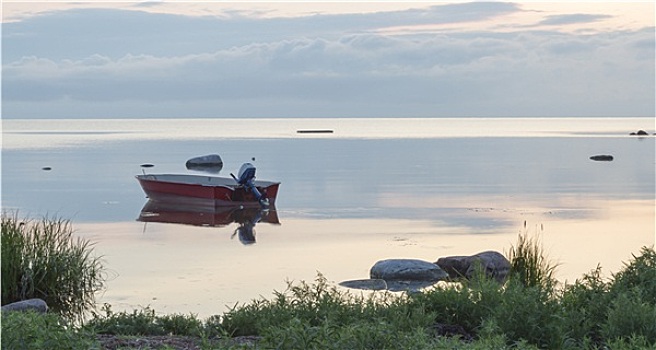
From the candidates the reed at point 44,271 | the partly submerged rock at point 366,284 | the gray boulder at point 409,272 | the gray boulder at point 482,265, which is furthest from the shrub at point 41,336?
the gray boulder at point 409,272

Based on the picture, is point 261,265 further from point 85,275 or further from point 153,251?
point 85,275

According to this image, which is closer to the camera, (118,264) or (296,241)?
(118,264)

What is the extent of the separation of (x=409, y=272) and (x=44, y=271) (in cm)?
625

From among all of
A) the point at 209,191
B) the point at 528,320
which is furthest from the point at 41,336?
the point at 209,191

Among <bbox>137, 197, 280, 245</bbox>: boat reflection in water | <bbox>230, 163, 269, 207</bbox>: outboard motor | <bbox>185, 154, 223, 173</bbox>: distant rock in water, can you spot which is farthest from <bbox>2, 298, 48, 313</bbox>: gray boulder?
<bbox>185, 154, 223, 173</bbox>: distant rock in water

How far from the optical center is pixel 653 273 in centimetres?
1004

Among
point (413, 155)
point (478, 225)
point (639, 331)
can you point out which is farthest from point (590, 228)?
point (413, 155)

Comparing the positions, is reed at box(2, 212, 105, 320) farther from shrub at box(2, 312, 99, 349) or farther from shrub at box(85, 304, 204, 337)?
shrub at box(2, 312, 99, 349)

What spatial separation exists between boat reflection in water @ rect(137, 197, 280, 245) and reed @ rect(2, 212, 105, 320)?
13269 mm

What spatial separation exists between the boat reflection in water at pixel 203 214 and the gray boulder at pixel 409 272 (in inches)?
446

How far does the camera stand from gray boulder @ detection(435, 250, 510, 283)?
17125 millimetres

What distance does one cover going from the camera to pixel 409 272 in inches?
689

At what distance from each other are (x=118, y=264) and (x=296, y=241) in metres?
6.01

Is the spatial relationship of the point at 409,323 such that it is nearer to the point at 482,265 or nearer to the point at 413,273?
the point at 482,265
